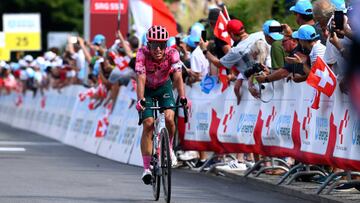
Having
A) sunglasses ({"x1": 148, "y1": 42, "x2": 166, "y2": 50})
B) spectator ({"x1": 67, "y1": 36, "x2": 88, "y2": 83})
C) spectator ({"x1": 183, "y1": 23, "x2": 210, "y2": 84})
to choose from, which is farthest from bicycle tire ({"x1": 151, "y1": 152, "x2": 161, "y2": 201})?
spectator ({"x1": 67, "y1": 36, "x2": 88, "y2": 83})

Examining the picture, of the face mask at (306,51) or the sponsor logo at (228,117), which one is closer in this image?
the face mask at (306,51)

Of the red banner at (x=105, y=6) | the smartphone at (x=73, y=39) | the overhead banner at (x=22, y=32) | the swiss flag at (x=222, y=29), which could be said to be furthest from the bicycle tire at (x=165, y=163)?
the overhead banner at (x=22, y=32)

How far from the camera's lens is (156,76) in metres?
11.8

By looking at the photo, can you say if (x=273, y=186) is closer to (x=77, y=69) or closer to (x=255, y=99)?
(x=255, y=99)

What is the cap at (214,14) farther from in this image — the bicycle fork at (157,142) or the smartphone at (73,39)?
the smartphone at (73,39)

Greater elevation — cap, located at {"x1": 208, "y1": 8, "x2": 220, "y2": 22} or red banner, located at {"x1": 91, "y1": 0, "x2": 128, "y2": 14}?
red banner, located at {"x1": 91, "y1": 0, "x2": 128, "y2": 14}

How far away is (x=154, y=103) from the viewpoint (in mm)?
11742

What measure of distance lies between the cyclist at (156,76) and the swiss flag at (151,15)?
10.2 meters

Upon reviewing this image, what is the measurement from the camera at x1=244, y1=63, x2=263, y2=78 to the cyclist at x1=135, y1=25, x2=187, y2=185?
2.47 metres

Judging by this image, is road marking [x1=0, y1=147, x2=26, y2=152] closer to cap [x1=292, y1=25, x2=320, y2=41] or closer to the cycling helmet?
cap [x1=292, y1=25, x2=320, y2=41]

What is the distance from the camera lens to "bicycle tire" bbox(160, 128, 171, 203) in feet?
34.7

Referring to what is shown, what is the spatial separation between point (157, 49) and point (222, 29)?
4.89 m

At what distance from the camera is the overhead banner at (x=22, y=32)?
163 feet

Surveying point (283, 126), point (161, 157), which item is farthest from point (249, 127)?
point (161, 157)
